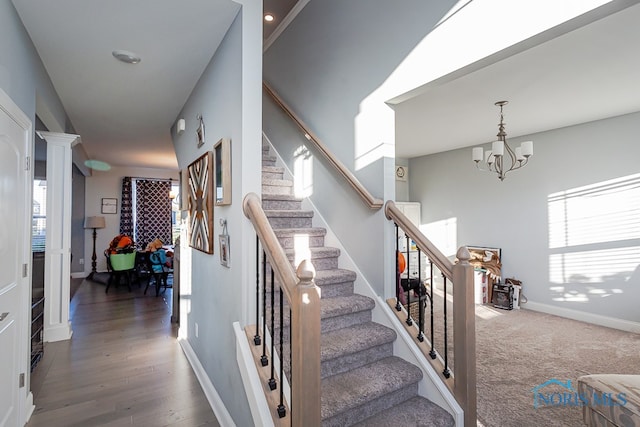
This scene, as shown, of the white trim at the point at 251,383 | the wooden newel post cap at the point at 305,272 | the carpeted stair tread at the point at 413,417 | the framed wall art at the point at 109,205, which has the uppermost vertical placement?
the framed wall art at the point at 109,205

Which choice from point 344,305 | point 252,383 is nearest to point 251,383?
point 252,383

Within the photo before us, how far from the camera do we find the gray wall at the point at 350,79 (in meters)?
2.36

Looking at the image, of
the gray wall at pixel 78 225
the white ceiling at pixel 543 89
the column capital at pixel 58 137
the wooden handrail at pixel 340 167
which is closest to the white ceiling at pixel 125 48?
the column capital at pixel 58 137

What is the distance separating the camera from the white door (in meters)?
1.83

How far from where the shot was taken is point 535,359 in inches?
125

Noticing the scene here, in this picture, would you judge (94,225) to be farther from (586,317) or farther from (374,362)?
(586,317)

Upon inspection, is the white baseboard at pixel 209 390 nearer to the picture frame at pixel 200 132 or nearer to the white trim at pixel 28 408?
the white trim at pixel 28 408

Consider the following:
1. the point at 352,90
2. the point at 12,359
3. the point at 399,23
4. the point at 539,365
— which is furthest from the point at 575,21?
the point at 12,359

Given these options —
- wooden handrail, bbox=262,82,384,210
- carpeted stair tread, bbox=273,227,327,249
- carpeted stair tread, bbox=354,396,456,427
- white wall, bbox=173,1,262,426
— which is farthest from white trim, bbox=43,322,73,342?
carpeted stair tread, bbox=354,396,456,427

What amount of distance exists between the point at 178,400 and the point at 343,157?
2378mm

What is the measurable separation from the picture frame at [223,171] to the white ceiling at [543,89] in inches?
55.3

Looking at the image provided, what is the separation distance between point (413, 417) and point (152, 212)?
8.27m

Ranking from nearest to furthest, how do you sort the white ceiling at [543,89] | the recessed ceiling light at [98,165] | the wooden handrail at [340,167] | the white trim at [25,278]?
1. the white trim at [25,278]
2. the white ceiling at [543,89]
3. the wooden handrail at [340,167]
4. the recessed ceiling light at [98,165]

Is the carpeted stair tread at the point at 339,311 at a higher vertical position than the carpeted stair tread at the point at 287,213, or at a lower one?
lower
